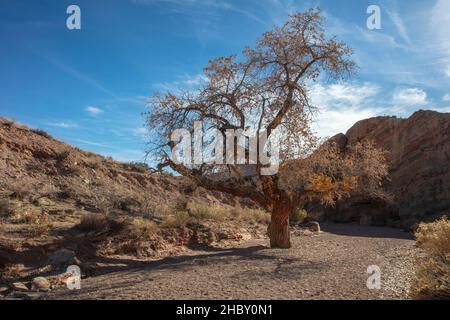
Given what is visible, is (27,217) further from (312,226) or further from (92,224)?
(312,226)

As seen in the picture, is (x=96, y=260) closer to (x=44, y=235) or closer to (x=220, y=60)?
(x=44, y=235)

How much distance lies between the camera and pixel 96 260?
10.2m

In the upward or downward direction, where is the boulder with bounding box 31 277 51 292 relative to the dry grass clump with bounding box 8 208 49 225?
downward

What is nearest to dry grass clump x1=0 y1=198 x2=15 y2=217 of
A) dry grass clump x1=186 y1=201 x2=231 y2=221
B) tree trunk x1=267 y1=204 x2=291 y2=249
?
dry grass clump x1=186 y1=201 x2=231 y2=221

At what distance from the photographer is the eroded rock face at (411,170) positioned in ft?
83.0

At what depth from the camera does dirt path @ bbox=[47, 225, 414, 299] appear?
6.53m

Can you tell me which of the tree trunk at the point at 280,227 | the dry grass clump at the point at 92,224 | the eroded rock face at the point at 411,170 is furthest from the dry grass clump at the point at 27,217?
the eroded rock face at the point at 411,170

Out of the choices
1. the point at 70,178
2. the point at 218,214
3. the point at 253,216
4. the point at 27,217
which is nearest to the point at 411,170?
the point at 253,216

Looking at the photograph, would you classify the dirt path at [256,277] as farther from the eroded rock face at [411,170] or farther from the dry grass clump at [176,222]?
the eroded rock face at [411,170]

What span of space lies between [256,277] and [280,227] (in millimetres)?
5097

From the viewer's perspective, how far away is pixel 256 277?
789 centimetres

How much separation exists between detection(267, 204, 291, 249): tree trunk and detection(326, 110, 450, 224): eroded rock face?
15.1m

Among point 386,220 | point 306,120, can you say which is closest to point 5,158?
point 306,120

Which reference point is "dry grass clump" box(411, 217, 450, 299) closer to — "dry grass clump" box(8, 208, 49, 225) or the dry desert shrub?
"dry grass clump" box(8, 208, 49, 225)
